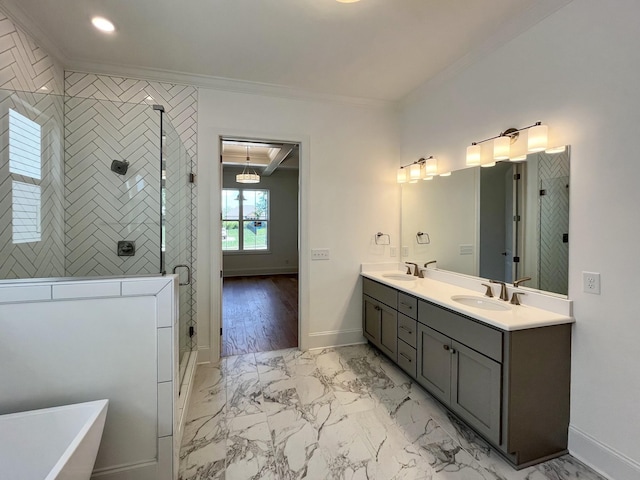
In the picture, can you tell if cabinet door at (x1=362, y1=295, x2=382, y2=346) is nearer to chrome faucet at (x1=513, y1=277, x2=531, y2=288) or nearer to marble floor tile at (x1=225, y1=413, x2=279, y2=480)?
chrome faucet at (x1=513, y1=277, x2=531, y2=288)

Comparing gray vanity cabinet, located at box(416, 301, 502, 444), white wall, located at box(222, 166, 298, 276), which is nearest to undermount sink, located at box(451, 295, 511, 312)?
gray vanity cabinet, located at box(416, 301, 502, 444)

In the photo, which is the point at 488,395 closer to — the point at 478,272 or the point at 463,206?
the point at 478,272

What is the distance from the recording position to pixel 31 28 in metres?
2.11

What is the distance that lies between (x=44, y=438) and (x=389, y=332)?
7.89 feet

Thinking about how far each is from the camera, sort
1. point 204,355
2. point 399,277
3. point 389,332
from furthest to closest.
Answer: point 399,277, point 204,355, point 389,332

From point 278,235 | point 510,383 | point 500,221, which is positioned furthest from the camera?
point 278,235

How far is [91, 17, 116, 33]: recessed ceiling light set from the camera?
6.81ft

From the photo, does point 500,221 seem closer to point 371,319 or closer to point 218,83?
point 371,319

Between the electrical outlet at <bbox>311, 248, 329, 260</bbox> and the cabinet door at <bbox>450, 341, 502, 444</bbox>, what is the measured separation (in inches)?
63.9

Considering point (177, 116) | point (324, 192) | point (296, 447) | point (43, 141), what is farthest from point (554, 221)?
point (43, 141)

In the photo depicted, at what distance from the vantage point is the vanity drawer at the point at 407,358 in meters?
2.50

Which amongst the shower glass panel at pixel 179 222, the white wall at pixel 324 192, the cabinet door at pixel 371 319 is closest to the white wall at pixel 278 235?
the white wall at pixel 324 192

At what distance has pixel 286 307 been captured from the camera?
5.14 m

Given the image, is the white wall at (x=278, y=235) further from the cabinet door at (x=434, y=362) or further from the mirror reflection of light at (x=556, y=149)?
the mirror reflection of light at (x=556, y=149)
